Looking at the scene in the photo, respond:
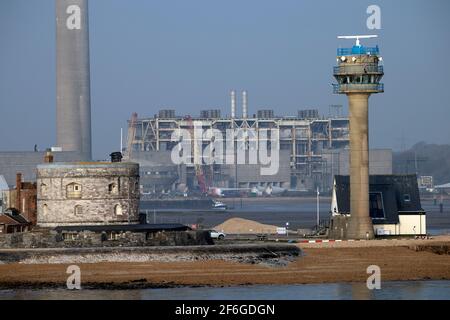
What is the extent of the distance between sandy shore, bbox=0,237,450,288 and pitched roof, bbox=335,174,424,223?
7.54 meters

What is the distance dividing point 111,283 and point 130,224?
12587 millimetres

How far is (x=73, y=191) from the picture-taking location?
273ft

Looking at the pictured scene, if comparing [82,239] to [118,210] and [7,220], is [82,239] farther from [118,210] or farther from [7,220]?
[7,220]

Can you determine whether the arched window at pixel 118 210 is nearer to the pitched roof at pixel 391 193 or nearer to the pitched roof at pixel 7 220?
the pitched roof at pixel 7 220

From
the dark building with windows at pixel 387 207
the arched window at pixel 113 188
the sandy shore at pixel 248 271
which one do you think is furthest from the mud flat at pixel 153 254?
the dark building with windows at pixel 387 207

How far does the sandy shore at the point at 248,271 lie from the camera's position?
73.1m

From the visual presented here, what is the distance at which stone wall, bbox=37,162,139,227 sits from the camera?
272 feet

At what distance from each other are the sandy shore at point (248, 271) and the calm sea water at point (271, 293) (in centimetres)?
195

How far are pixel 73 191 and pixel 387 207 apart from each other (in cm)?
2030

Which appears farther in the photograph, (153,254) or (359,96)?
(359,96)

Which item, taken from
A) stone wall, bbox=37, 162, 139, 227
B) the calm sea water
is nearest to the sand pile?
stone wall, bbox=37, 162, 139, 227

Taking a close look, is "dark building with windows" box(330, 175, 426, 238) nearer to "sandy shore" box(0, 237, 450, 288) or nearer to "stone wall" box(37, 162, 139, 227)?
"sandy shore" box(0, 237, 450, 288)

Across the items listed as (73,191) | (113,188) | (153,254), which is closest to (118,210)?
(113,188)

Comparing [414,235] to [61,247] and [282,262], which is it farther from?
[61,247]
